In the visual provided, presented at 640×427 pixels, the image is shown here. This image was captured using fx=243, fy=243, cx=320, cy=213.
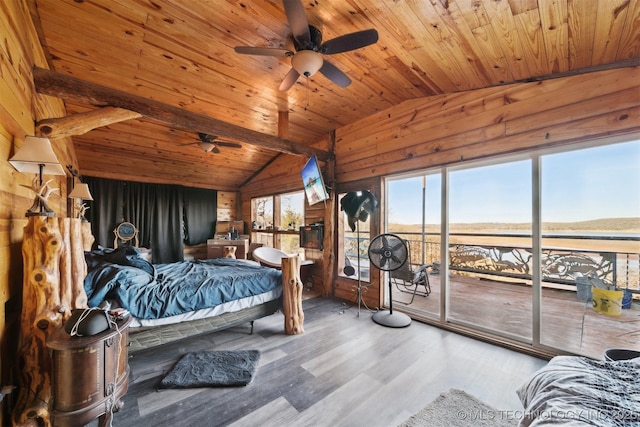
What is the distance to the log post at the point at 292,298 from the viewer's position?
9.39 feet

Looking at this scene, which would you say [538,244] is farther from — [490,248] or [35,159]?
[35,159]

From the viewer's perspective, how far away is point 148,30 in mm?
2236

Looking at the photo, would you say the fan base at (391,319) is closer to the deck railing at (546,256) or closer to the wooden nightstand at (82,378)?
the deck railing at (546,256)

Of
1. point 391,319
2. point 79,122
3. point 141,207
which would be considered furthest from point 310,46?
point 141,207

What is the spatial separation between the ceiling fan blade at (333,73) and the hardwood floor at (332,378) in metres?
2.72

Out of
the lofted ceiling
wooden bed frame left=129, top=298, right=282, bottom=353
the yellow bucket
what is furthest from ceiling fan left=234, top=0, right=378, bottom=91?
the yellow bucket

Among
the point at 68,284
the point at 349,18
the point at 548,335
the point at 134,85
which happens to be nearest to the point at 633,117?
the point at 548,335

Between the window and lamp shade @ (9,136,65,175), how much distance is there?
380 cm

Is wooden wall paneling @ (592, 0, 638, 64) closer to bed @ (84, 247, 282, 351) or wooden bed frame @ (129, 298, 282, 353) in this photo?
bed @ (84, 247, 282, 351)

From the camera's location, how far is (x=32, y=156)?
157cm

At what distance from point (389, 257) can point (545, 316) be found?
7.38 feet

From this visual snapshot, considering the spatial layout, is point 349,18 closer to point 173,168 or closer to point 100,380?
point 100,380

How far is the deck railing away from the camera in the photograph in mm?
3330

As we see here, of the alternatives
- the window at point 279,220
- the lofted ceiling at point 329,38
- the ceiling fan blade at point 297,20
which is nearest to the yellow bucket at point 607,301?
the lofted ceiling at point 329,38
